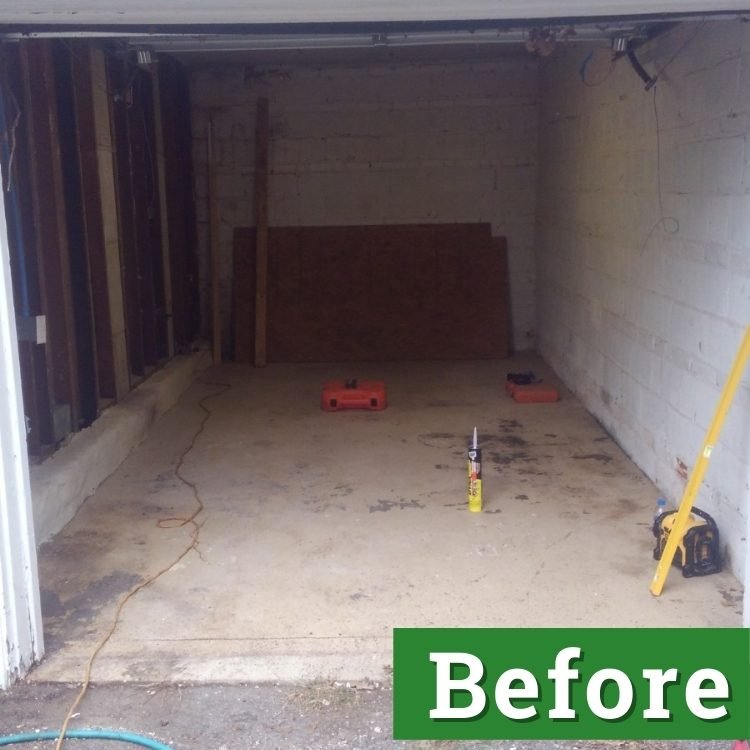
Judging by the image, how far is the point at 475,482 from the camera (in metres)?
3.93

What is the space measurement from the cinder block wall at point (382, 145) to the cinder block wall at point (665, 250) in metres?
1.12

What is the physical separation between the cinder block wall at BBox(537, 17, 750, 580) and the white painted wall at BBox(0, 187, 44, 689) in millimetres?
2361

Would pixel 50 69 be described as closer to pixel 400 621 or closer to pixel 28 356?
pixel 28 356

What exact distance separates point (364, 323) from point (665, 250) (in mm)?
3745

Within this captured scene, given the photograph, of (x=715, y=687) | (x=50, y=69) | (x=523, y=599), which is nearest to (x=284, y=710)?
(x=523, y=599)

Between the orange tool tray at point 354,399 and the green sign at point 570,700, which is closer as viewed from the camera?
the green sign at point 570,700

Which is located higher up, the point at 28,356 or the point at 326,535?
the point at 28,356

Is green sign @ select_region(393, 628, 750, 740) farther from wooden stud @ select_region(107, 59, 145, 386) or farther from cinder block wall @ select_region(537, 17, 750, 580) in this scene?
wooden stud @ select_region(107, 59, 145, 386)

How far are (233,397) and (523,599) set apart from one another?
356cm

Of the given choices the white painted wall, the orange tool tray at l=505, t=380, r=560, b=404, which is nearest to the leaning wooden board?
the orange tool tray at l=505, t=380, r=560, b=404

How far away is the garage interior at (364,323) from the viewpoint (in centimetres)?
314

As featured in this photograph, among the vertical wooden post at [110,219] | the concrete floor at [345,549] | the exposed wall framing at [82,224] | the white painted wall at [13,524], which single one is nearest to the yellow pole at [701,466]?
the concrete floor at [345,549]

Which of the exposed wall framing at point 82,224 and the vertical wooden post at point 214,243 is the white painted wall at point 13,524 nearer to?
the exposed wall framing at point 82,224

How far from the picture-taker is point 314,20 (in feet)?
7.91
